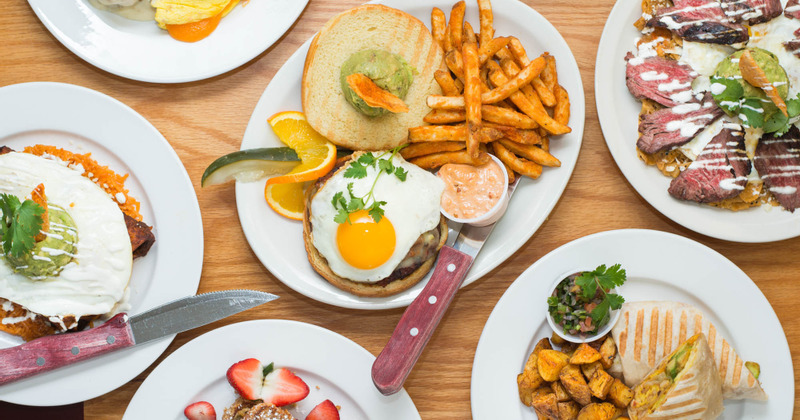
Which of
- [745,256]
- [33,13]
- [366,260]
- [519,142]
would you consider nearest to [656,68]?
[519,142]

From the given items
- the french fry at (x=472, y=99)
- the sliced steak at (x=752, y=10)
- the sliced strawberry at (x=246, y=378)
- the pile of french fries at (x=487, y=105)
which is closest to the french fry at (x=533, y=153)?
the pile of french fries at (x=487, y=105)

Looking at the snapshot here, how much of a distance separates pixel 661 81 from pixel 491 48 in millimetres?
934

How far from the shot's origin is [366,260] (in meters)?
3.10

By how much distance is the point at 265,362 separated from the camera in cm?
336

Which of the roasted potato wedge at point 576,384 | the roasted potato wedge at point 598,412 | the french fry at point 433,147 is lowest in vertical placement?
the roasted potato wedge at point 598,412

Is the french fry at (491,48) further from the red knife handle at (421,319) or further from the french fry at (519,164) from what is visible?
the red knife handle at (421,319)

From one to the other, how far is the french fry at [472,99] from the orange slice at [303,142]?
74 cm

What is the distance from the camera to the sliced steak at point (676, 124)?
3252mm

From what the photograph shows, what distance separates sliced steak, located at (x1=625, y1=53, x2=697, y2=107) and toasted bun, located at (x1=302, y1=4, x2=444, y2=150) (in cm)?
104

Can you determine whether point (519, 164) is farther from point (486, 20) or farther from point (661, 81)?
point (661, 81)

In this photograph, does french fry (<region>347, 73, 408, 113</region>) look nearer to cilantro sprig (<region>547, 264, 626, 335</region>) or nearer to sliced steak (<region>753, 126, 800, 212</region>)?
cilantro sprig (<region>547, 264, 626, 335</region>)

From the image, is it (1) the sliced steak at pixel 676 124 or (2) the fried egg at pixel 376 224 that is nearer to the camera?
(2) the fried egg at pixel 376 224

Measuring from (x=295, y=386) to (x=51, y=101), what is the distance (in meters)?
2.00

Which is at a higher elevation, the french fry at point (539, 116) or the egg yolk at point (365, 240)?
the french fry at point (539, 116)
